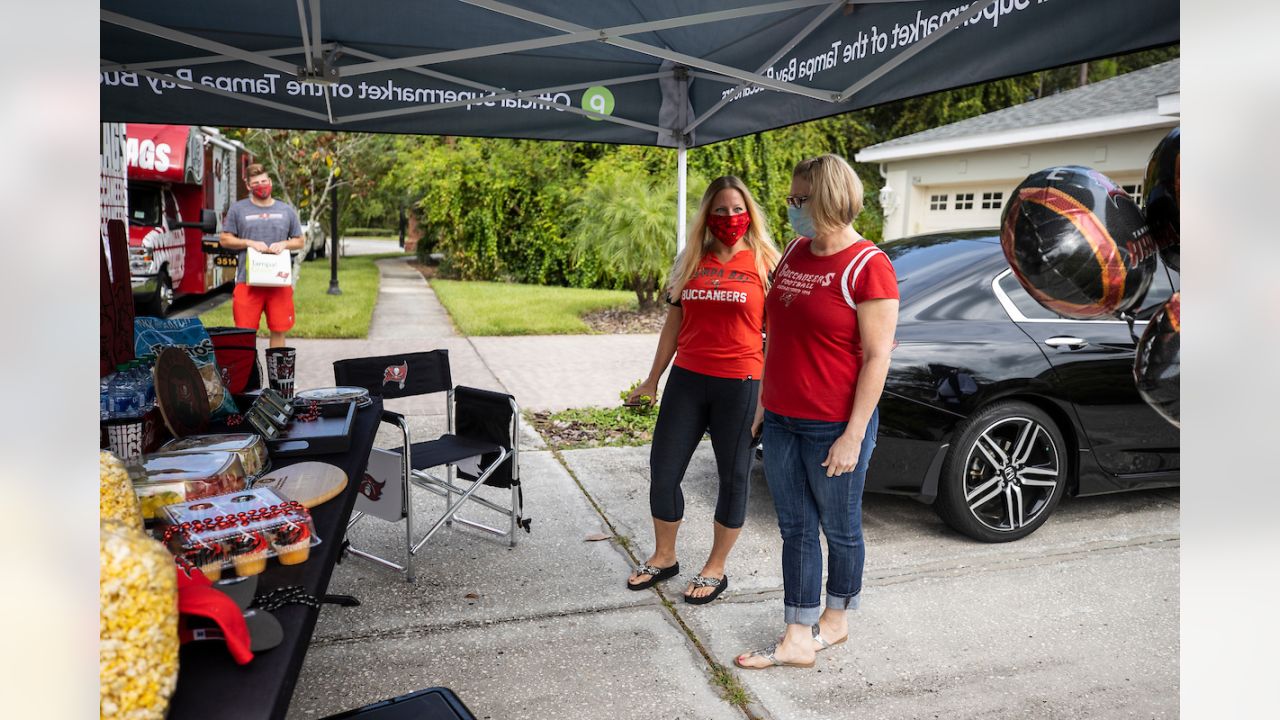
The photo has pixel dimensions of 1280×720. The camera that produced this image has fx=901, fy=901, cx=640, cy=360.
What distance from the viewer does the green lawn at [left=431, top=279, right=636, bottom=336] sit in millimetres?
13906

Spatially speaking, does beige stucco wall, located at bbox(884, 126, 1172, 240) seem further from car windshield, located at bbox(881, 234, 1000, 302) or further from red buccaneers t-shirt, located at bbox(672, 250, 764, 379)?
red buccaneers t-shirt, located at bbox(672, 250, 764, 379)

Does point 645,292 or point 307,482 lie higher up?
point 645,292

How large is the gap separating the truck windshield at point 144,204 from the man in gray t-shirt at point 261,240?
5.68 metres

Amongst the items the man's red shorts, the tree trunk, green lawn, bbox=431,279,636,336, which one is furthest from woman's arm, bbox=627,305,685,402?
the tree trunk

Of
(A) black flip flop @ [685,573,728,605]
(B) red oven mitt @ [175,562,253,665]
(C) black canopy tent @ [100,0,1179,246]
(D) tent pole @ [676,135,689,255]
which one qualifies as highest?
(C) black canopy tent @ [100,0,1179,246]

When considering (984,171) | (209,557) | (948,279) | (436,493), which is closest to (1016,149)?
(984,171)

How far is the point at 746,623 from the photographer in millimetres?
→ 3844

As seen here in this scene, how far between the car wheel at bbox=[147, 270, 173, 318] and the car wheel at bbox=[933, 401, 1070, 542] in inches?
438

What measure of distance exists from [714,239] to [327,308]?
13.0m

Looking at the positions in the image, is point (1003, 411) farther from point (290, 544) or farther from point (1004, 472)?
point (290, 544)
